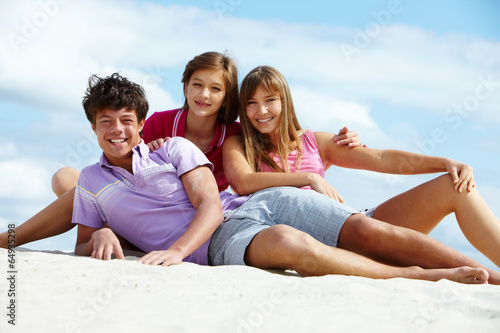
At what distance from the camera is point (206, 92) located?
15.4ft

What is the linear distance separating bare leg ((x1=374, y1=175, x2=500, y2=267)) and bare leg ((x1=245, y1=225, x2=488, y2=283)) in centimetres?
68

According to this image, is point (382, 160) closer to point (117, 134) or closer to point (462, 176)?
point (462, 176)

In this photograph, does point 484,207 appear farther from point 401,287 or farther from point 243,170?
point 243,170

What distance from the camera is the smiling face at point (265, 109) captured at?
4504 mm

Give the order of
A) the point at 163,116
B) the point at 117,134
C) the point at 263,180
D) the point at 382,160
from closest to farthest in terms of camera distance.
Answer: the point at 117,134
the point at 263,180
the point at 382,160
the point at 163,116

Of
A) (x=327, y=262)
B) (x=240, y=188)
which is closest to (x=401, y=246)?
(x=327, y=262)

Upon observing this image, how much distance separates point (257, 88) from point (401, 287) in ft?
7.95

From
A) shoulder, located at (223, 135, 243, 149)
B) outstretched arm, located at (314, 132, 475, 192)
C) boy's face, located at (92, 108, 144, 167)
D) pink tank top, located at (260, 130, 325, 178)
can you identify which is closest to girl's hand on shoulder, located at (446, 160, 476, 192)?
outstretched arm, located at (314, 132, 475, 192)

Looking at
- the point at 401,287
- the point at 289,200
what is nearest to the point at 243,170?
the point at 289,200

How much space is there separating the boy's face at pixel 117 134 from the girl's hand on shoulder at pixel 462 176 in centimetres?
241

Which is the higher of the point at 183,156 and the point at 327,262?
the point at 183,156

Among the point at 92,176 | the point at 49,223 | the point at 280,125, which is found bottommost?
the point at 49,223

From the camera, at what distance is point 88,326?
2.05 meters

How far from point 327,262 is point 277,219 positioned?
61 cm
